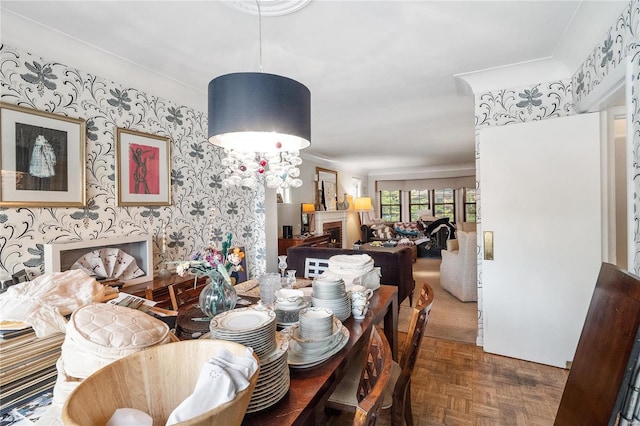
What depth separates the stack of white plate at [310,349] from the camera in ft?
3.24

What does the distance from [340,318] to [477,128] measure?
2236 mm

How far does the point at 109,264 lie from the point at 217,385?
203 centimetres

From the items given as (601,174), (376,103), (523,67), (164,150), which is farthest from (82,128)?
(601,174)

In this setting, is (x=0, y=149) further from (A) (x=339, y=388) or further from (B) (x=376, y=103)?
(B) (x=376, y=103)

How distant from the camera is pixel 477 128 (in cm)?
271

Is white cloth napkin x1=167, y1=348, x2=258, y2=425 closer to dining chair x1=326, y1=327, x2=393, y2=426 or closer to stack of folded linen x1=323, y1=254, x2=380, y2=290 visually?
dining chair x1=326, y1=327, x2=393, y2=426

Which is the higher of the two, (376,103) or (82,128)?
(376,103)

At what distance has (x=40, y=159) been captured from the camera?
6.02 ft

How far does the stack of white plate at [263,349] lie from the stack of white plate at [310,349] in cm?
11

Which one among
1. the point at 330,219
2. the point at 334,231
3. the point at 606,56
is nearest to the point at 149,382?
the point at 606,56

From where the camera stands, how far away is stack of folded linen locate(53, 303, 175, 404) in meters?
0.70

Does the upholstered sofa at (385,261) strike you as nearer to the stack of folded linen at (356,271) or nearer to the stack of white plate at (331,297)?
the stack of folded linen at (356,271)

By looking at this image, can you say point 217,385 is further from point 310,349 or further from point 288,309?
point 288,309

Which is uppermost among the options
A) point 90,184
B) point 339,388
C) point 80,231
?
point 90,184
